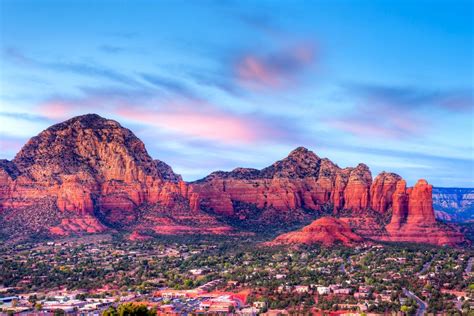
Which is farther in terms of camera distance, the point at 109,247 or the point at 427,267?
the point at 109,247

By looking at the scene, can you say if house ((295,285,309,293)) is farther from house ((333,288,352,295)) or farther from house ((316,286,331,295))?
house ((333,288,352,295))

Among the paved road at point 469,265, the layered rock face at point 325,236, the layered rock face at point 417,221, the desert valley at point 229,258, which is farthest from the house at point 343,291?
the layered rock face at point 417,221

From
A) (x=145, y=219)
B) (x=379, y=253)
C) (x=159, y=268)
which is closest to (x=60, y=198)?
(x=145, y=219)

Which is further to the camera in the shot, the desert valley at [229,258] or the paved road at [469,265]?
the paved road at [469,265]

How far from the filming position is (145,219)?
19950cm

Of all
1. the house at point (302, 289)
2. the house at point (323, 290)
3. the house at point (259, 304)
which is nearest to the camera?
the house at point (259, 304)

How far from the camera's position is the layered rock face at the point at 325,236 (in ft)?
531

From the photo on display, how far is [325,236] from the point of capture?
163000mm

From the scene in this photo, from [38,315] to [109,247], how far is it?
7402cm

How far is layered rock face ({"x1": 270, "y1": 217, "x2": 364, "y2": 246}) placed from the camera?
162 metres

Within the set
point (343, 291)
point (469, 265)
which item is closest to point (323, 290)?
point (343, 291)

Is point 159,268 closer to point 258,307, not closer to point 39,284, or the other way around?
point 39,284

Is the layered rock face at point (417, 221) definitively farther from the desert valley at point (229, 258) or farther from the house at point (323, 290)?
the house at point (323, 290)

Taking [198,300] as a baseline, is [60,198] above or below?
above
